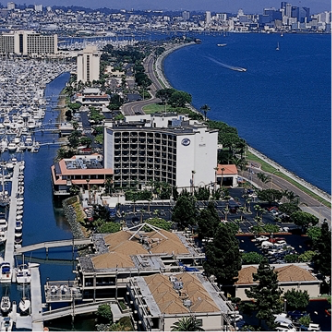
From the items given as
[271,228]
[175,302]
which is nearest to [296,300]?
[175,302]

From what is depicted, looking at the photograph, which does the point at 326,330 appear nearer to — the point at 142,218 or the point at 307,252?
the point at 307,252

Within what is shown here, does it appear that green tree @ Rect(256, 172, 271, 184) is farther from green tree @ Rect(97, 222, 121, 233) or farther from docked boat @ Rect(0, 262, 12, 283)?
docked boat @ Rect(0, 262, 12, 283)

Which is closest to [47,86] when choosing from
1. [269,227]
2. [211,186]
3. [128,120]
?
[128,120]

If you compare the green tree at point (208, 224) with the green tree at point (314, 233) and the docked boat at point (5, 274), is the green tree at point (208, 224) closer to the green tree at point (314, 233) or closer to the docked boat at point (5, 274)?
the green tree at point (314, 233)

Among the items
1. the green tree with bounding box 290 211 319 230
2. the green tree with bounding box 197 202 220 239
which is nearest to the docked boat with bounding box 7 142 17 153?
the green tree with bounding box 197 202 220 239

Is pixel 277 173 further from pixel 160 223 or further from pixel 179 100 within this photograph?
pixel 179 100

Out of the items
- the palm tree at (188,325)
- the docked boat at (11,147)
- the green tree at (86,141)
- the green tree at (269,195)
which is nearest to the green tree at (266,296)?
the palm tree at (188,325)

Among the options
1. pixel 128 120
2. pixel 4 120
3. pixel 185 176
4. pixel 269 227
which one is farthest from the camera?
pixel 4 120
